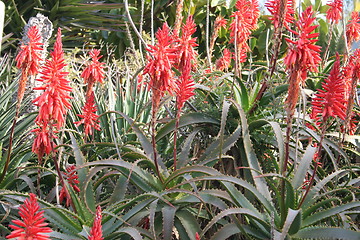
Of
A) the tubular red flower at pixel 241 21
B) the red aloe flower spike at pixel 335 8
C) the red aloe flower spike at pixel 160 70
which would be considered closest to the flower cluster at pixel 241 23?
the tubular red flower at pixel 241 21

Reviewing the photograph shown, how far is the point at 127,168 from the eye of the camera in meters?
1.91

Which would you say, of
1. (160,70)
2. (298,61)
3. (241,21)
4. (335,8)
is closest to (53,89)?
(160,70)

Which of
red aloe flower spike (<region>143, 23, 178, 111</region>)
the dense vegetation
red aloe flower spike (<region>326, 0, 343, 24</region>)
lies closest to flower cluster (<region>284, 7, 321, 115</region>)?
the dense vegetation

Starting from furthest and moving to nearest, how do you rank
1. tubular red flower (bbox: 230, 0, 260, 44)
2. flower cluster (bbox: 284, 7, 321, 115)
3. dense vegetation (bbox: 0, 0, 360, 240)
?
tubular red flower (bbox: 230, 0, 260, 44), dense vegetation (bbox: 0, 0, 360, 240), flower cluster (bbox: 284, 7, 321, 115)

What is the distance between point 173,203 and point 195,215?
0.51ft

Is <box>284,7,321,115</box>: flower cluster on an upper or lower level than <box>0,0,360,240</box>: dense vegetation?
upper

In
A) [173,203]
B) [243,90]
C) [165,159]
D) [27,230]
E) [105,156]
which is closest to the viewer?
[27,230]

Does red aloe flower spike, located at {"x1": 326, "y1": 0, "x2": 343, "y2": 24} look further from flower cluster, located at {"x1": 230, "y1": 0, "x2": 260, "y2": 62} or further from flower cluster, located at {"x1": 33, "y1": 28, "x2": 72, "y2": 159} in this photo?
flower cluster, located at {"x1": 33, "y1": 28, "x2": 72, "y2": 159}

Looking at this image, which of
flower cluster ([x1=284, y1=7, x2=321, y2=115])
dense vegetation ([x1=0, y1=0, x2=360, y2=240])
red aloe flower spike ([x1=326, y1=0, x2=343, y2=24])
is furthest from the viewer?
red aloe flower spike ([x1=326, y1=0, x2=343, y2=24])

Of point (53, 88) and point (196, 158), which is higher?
point (53, 88)

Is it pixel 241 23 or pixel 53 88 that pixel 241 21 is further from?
pixel 53 88

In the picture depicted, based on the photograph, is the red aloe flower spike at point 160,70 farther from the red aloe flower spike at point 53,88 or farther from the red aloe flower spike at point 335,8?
the red aloe flower spike at point 335,8

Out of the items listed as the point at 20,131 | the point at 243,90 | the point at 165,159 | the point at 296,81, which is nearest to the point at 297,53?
the point at 296,81

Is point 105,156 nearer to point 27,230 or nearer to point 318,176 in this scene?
point 318,176
